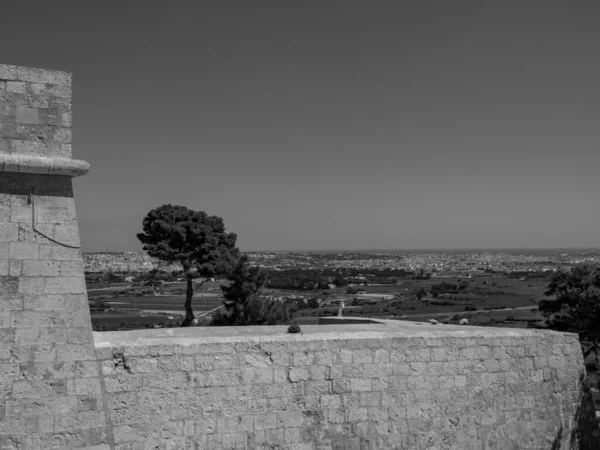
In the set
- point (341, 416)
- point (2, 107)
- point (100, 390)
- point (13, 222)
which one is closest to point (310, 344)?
point (341, 416)

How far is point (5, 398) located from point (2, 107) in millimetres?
3164

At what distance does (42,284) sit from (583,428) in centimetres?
879

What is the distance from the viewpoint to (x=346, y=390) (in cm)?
683

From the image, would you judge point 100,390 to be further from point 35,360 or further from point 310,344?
point 310,344

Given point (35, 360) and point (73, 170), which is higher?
point (73, 170)

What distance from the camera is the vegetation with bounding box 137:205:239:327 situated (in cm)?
2312

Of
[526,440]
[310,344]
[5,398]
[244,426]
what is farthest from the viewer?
[526,440]

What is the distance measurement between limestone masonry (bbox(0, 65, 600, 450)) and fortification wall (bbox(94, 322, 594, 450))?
0.06ft

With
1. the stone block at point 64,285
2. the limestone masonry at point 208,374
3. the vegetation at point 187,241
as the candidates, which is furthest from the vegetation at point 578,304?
the stone block at point 64,285

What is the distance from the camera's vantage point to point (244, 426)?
6293 mm

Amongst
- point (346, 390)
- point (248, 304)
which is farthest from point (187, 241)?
point (346, 390)

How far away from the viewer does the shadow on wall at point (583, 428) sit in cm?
810

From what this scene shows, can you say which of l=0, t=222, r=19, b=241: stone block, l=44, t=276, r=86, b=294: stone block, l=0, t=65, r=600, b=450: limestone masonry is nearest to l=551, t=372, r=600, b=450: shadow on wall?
l=0, t=65, r=600, b=450: limestone masonry

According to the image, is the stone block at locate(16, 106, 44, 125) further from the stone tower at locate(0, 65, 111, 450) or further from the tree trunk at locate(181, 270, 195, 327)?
the tree trunk at locate(181, 270, 195, 327)
